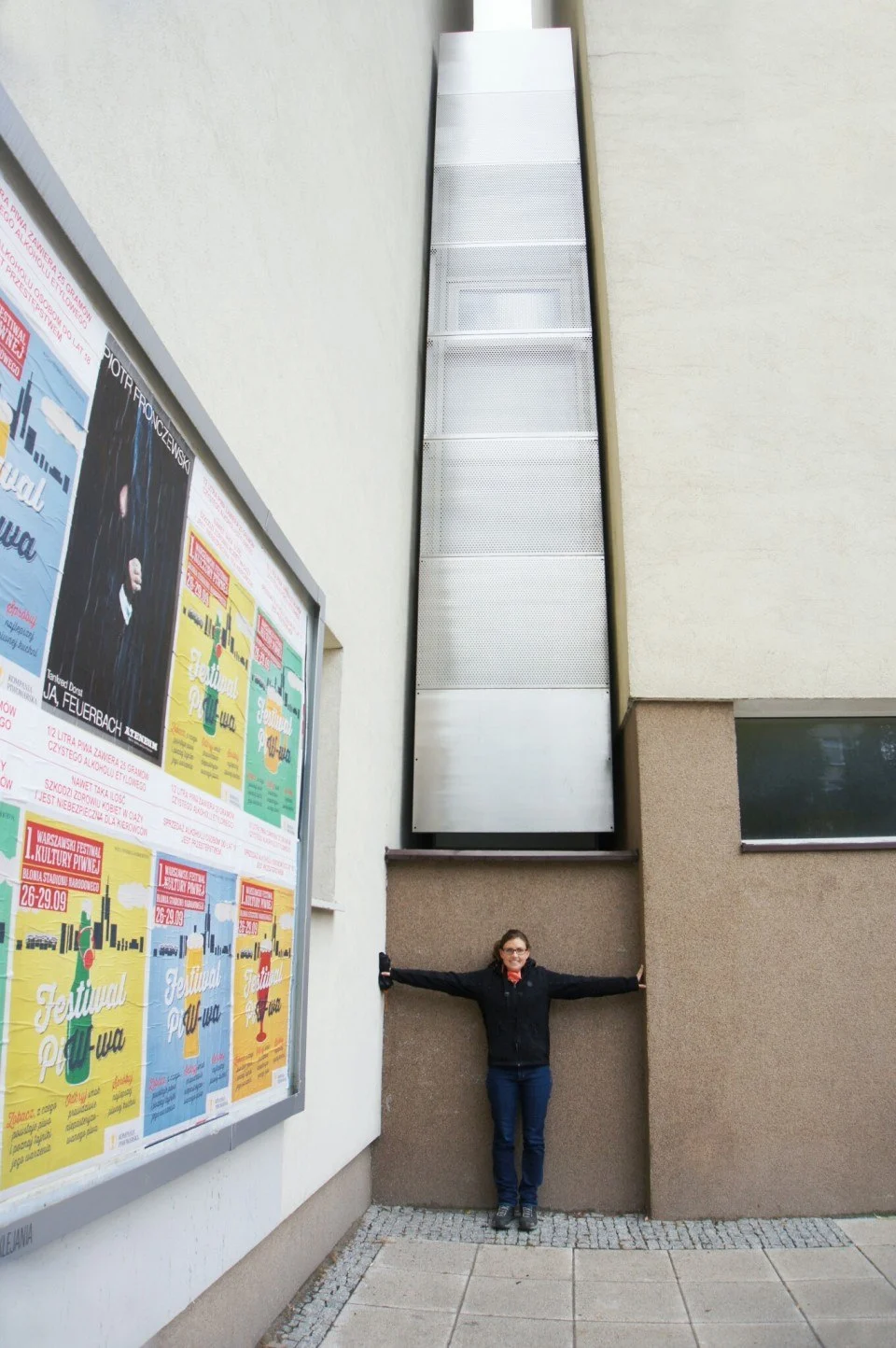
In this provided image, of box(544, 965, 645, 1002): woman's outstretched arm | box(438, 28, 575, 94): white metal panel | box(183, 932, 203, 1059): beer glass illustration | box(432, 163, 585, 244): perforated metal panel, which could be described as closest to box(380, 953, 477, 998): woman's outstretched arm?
box(544, 965, 645, 1002): woman's outstretched arm

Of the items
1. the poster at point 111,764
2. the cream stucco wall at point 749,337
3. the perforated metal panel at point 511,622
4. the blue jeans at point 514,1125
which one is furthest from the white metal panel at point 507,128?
Result: the blue jeans at point 514,1125

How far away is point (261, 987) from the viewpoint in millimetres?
3799

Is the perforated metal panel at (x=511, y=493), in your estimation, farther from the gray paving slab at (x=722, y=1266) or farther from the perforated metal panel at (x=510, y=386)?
the gray paving slab at (x=722, y=1266)

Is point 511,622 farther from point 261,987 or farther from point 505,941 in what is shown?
point 261,987

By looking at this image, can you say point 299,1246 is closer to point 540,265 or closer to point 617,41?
point 540,265

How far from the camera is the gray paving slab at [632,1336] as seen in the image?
4203 millimetres

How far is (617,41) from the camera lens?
924cm

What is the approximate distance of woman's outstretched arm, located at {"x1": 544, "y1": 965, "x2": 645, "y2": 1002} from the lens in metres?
6.15

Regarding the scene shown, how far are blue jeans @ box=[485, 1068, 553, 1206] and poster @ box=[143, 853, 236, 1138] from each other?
2.98 m

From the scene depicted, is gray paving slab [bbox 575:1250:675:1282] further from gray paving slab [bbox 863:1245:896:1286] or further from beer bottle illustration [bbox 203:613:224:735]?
beer bottle illustration [bbox 203:613:224:735]

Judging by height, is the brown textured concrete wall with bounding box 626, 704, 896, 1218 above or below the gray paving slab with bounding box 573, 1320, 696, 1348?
above

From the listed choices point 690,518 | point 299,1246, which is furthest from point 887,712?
point 299,1246

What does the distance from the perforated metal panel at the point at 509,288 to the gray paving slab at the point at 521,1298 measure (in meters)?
6.94

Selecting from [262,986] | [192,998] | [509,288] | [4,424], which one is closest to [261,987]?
[262,986]
